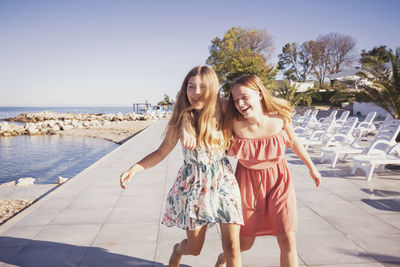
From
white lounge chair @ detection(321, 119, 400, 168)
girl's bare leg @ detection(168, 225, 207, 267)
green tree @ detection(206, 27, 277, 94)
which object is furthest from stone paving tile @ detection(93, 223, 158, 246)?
green tree @ detection(206, 27, 277, 94)

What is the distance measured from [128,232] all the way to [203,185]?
1.78 m

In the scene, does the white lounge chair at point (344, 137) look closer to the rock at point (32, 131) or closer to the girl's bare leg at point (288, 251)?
the girl's bare leg at point (288, 251)

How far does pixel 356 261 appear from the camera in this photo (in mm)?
2510

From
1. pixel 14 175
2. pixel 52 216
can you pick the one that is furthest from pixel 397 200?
pixel 14 175

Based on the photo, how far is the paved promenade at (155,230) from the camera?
267cm

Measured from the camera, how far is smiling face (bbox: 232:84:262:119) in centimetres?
189

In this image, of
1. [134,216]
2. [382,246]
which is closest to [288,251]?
[382,246]

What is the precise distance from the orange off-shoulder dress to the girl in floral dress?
0.32ft

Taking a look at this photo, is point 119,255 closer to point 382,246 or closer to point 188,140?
point 188,140

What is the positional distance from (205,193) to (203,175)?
4.7 inches

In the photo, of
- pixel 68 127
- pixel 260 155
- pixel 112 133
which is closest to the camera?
pixel 260 155

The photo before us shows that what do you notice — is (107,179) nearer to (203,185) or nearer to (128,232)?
(128,232)

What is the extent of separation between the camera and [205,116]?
190 cm

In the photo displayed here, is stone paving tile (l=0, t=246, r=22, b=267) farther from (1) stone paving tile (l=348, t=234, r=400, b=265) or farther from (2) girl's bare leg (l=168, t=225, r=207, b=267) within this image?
(1) stone paving tile (l=348, t=234, r=400, b=265)
